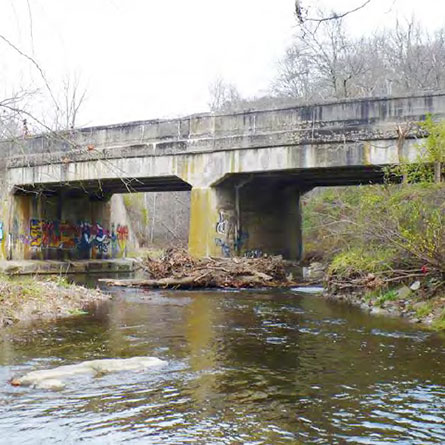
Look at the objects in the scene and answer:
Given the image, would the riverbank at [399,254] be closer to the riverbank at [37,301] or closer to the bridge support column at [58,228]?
the riverbank at [37,301]

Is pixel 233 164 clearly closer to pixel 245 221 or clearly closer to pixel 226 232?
pixel 226 232

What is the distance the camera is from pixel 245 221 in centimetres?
2212

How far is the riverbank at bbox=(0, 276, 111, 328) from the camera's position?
1033 cm

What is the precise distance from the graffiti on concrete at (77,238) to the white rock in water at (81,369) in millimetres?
21685

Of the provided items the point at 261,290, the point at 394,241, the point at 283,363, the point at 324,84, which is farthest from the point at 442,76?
the point at 283,363

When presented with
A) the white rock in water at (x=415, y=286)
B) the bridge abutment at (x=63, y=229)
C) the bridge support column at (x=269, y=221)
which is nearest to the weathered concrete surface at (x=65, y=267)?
the bridge abutment at (x=63, y=229)

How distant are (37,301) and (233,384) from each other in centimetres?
635

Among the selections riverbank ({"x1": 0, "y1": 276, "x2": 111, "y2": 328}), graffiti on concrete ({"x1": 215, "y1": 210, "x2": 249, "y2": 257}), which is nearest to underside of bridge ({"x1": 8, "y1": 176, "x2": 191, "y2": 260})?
graffiti on concrete ({"x1": 215, "y1": 210, "x2": 249, "y2": 257})

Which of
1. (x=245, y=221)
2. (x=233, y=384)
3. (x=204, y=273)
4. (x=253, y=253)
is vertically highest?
(x=245, y=221)

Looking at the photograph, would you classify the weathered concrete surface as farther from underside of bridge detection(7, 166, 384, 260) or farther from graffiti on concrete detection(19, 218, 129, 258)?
underside of bridge detection(7, 166, 384, 260)

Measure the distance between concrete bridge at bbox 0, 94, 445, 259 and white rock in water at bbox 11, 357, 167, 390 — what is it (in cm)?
720

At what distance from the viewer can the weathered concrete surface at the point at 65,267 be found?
24.6 m

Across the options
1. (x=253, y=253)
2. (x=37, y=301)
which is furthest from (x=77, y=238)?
(x=37, y=301)

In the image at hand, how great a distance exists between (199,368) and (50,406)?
2.01 meters
